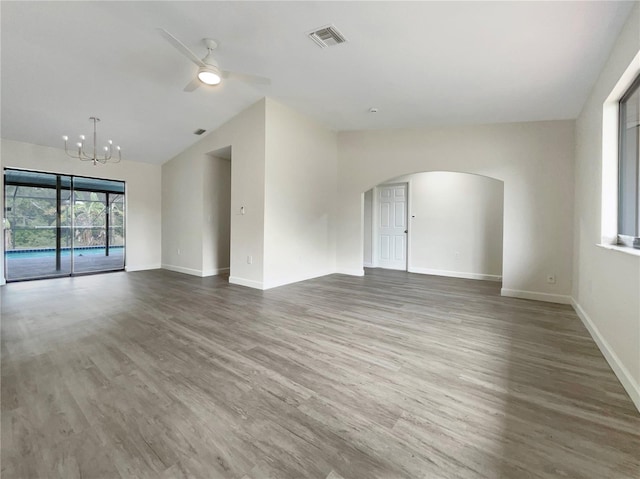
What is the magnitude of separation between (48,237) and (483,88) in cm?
829

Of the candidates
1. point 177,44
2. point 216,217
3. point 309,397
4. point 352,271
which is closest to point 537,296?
point 352,271

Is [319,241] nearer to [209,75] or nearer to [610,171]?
[209,75]

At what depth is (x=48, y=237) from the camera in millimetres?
5887

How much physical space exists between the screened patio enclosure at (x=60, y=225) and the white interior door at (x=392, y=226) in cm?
631

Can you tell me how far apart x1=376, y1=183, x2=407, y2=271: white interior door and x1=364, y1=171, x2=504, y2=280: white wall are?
0.21 meters

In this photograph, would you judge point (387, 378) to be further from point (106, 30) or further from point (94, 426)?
point (106, 30)

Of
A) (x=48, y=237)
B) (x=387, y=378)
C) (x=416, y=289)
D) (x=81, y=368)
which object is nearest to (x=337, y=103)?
(x=416, y=289)

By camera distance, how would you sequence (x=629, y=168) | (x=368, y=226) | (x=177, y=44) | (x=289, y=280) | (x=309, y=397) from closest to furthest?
1. (x=309, y=397)
2. (x=629, y=168)
3. (x=177, y=44)
4. (x=289, y=280)
5. (x=368, y=226)

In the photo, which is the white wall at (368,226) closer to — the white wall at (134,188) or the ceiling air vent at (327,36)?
the ceiling air vent at (327,36)

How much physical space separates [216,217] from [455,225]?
5331 mm

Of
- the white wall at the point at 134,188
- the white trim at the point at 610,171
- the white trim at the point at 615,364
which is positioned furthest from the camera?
the white wall at the point at 134,188

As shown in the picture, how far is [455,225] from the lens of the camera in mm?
6113

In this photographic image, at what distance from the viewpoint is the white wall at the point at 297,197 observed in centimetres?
490

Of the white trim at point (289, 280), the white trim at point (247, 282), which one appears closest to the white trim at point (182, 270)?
the white trim at point (247, 282)
